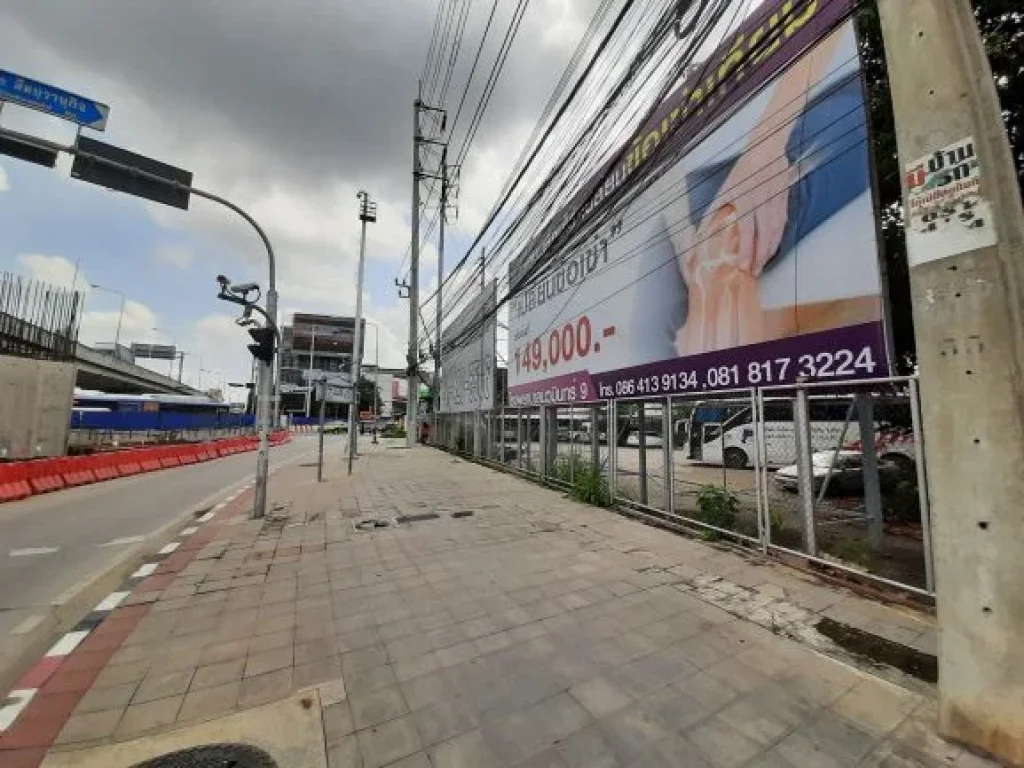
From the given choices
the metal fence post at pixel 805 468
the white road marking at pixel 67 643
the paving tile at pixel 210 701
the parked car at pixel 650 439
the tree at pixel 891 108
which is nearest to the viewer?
the paving tile at pixel 210 701

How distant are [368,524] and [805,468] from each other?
6.25 meters

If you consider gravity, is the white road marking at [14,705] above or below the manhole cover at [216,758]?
below

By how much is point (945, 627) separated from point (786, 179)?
17.8 feet

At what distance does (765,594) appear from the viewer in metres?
4.79

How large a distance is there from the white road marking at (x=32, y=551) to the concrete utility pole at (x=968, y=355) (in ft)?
31.3

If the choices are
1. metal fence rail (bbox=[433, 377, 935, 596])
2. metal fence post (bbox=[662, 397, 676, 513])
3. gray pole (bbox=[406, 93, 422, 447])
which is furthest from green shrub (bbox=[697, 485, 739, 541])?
gray pole (bbox=[406, 93, 422, 447])

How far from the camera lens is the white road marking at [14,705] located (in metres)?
2.97

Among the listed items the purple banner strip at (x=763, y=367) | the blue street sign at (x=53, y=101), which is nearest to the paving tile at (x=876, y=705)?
the purple banner strip at (x=763, y=367)

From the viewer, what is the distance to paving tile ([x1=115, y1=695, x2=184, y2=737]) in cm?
290

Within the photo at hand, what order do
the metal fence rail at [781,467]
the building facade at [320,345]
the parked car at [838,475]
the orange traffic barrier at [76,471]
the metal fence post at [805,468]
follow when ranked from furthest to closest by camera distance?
the building facade at [320,345] < the orange traffic barrier at [76,471] < the parked car at [838,475] < the metal fence rail at [781,467] < the metal fence post at [805,468]

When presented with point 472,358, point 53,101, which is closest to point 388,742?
point 53,101

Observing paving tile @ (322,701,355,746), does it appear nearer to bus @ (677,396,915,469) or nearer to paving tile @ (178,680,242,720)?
paving tile @ (178,680,242,720)

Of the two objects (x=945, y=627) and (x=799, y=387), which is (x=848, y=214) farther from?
(x=945, y=627)

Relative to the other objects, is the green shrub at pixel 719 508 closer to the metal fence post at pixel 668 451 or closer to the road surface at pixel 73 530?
the metal fence post at pixel 668 451
